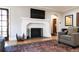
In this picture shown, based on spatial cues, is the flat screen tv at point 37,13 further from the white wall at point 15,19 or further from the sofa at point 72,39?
the sofa at point 72,39

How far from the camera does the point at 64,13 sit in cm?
712

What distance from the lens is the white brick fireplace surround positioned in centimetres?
563

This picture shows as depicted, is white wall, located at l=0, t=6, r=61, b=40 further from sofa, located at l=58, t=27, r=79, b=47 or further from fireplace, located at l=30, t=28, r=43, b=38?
sofa, located at l=58, t=27, r=79, b=47

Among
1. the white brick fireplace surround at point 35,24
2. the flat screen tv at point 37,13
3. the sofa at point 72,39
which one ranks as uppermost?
the flat screen tv at point 37,13

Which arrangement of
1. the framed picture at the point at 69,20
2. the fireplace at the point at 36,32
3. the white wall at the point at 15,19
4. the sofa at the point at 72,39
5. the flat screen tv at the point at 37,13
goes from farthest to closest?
the framed picture at the point at 69,20 → the fireplace at the point at 36,32 → the flat screen tv at the point at 37,13 → the white wall at the point at 15,19 → the sofa at the point at 72,39

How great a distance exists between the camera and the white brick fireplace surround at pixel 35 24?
5.63 meters

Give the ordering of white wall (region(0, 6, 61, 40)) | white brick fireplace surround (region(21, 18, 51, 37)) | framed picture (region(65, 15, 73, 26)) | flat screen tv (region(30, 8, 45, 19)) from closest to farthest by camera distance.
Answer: white wall (region(0, 6, 61, 40)), white brick fireplace surround (region(21, 18, 51, 37)), flat screen tv (region(30, 8, 45, 19)), framed picture (region(65, 15, 73, 26))

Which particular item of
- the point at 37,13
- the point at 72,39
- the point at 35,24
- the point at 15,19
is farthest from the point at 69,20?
the point at 15,19

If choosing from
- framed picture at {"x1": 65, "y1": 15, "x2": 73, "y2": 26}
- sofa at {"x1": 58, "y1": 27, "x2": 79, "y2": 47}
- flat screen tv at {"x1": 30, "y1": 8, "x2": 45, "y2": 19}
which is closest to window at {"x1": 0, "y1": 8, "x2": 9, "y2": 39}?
flat screen tv at {"x1": 30, "y1": 8, "x2": 45, "y2": 19}

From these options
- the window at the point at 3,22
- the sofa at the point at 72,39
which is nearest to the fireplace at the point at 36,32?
the window at the point at 3,22

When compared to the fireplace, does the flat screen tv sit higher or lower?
higher

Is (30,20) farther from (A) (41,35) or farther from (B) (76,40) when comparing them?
(B) (76,40)

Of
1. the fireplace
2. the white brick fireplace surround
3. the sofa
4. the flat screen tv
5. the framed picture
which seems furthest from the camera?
the framed picture
